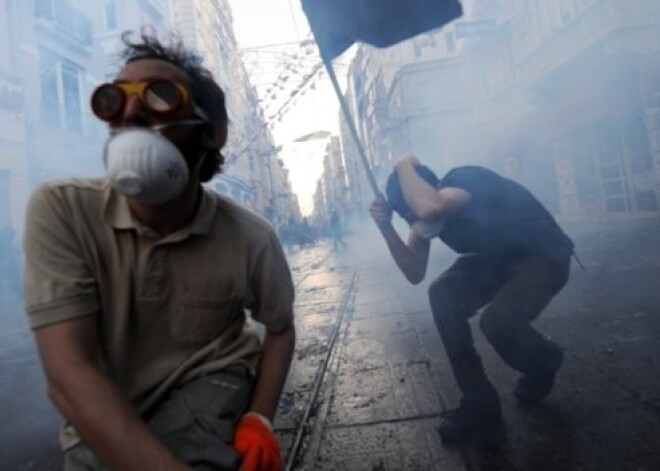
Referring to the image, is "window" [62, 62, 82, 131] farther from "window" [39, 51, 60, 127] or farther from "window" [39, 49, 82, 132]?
"window" [39, 51, 60, 127]

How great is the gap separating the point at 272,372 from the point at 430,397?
6.40 feet

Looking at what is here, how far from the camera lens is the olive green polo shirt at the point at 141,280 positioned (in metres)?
1.15

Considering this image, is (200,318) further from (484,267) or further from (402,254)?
(484,267)

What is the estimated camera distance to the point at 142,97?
48.6 inches

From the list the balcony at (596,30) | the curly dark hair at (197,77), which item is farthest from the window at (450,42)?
the curly dark hair at (197,77)

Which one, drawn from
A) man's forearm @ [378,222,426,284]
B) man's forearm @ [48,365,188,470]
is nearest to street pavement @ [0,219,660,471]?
man's forearm @ [378,222,426,284]

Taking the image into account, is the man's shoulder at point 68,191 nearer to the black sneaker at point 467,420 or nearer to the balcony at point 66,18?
the black sneaker at point 467,420

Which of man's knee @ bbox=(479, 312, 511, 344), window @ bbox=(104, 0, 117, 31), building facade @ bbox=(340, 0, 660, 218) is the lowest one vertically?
man's knee @ bbox=(479, 312, 511, 344)

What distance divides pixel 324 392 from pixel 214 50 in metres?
34.1

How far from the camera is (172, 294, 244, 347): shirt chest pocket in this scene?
1.32m

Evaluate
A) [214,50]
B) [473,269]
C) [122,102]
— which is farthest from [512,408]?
[214,50]

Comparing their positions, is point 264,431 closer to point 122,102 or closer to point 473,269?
point 122,102

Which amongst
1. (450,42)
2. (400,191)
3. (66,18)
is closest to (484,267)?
(400,191)

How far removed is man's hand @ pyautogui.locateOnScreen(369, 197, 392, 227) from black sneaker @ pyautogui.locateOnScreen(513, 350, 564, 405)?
114 cm
